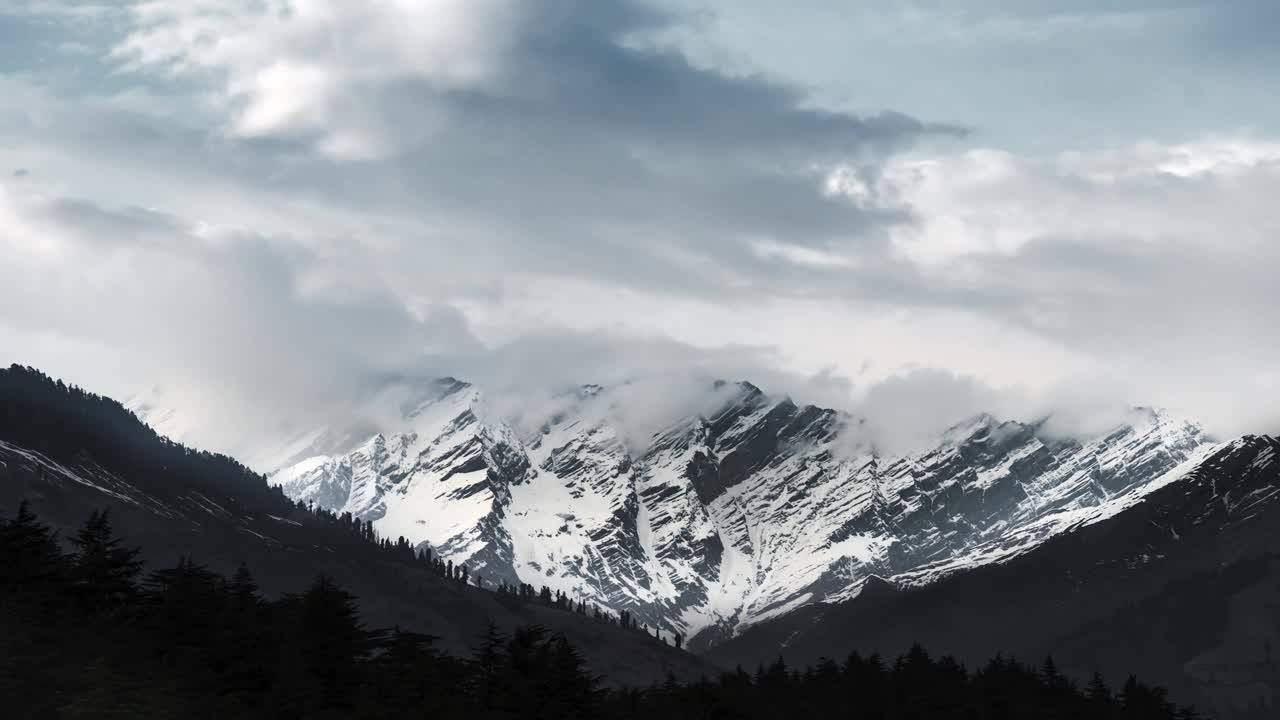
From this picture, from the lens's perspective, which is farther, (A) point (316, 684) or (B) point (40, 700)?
(A) point (316, 684)

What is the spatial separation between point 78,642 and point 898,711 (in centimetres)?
10535

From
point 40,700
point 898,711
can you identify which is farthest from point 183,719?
point 898,711

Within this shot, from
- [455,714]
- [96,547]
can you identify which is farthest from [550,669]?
[96,547]

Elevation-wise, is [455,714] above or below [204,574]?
below

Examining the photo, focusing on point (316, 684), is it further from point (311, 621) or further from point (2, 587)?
point (2, 587)

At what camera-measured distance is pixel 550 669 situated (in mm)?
141625

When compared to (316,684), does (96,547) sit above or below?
above

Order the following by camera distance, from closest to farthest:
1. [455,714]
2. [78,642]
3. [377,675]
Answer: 1. [78,642]
2. [455,714]
3. [377,675]

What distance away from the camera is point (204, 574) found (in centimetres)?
14275

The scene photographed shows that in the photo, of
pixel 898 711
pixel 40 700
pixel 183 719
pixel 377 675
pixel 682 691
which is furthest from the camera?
pixel 898 711

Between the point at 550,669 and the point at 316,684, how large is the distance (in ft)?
67.2

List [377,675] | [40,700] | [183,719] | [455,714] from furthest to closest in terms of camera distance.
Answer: [377,675], [455,714], [183,719], [40,700]

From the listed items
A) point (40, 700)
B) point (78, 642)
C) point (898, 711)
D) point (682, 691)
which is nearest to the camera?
point (40, 700)

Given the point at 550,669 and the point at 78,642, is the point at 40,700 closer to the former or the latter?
the point at 78,642
